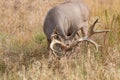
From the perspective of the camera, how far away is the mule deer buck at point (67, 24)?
8117 millimetres

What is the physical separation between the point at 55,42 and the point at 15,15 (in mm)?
4660

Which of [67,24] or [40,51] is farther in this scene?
[67,24]

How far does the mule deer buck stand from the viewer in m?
8.12

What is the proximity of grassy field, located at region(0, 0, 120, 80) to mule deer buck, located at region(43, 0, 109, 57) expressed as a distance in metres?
0.32

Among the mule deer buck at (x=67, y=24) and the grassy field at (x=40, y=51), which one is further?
the mule deer buck at (x=67, y=24)

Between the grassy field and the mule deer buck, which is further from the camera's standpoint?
the mule deer buck

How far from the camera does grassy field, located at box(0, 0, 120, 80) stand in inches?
273

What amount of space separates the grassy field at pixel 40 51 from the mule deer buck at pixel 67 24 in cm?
32

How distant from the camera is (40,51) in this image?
30.0 ft

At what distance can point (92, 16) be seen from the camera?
11.4 m

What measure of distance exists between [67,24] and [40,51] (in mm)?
872

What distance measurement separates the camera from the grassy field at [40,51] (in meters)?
6.95

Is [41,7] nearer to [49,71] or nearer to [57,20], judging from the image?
[57,20]

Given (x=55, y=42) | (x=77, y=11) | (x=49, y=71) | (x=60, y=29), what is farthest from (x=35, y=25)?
(x=49, y=71)
